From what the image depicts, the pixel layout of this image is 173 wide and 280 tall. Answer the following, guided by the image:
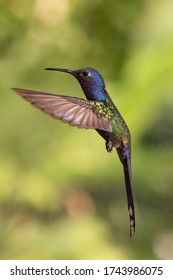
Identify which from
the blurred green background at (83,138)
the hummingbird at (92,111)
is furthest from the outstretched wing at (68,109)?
the blurred green background at (83,138)

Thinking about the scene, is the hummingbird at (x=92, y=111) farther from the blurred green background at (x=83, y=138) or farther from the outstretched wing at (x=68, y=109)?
the blurred green background at (x=83, y=138)

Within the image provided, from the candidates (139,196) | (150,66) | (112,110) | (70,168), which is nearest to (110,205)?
(139,196)

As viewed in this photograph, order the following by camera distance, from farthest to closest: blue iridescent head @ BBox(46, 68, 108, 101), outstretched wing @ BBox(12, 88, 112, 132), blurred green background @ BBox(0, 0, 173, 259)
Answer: blurred green background @ BBox(0, 0, 173, 259)
blue iridescent head @ BBox(46, 68, 108, 101)
outstretched wing @ BBox(12, 88, 112, 132)

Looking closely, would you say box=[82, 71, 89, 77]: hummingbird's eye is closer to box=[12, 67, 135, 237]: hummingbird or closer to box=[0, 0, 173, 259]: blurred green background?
box=[12, 67, 135, 237]: hummingbird

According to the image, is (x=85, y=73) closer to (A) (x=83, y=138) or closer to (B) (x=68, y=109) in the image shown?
(B) (x=68, y=109)

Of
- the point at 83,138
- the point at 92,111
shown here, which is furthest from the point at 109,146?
the point at 83,138

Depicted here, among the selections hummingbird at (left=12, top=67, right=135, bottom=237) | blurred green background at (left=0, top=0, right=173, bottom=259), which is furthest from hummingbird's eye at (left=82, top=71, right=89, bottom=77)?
blurred green background at (left=0, top=0, right=173, bottom=259)

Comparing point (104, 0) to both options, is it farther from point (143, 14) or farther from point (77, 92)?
point (77, 92)

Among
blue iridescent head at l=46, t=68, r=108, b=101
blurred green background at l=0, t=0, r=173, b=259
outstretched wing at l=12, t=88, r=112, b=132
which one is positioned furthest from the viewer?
blurred green background at l=0, t=0, r=173, b=259
